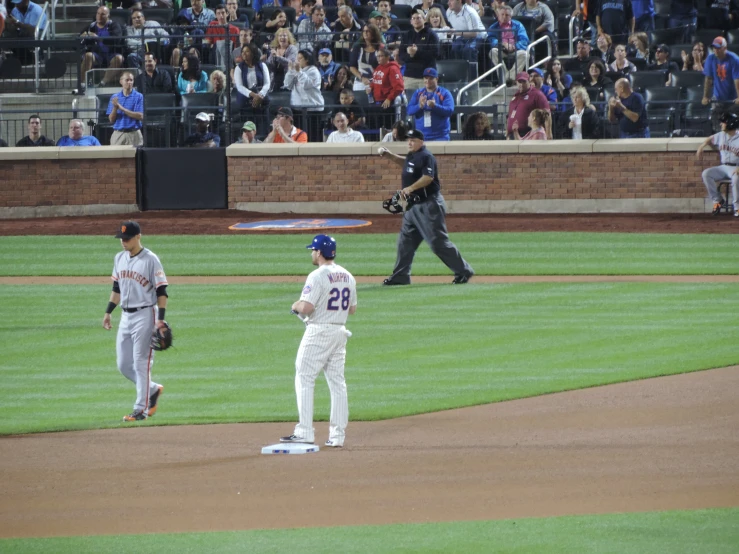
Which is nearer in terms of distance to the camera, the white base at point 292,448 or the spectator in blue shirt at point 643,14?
the white base at point 292,448

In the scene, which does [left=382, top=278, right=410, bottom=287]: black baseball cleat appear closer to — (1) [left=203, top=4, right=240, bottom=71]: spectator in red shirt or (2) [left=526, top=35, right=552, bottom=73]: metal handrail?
(1) [left=203, top=4, right=240, bottom=71]: spectator in red shirt

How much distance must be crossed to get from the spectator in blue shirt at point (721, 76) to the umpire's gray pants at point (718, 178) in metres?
1.69

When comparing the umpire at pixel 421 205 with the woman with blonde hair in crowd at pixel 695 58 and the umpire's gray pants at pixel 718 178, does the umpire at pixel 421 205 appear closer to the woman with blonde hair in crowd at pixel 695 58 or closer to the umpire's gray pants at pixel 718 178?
the umpire's gray pants at pixel 718 178

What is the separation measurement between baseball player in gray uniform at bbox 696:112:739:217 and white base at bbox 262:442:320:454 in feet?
48.6

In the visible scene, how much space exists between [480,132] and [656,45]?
4827mm

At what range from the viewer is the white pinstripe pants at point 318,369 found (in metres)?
9.40

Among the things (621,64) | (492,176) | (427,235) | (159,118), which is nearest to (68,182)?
(159,118)

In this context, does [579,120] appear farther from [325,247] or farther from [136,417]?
[325,247]

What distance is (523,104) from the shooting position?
24.5 meters

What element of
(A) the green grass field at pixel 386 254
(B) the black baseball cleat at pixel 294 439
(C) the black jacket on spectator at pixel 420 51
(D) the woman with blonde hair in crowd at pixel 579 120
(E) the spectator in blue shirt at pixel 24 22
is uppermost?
(E) the spectator in blue shirt at pixel 24 22

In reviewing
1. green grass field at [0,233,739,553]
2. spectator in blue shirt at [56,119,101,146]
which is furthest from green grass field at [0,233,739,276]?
spectator in blue shirt at [56,119,101,146]

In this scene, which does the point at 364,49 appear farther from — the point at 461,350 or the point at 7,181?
the point at 461,350

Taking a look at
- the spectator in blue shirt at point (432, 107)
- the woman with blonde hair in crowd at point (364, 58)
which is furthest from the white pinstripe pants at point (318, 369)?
the woman with blonde hair in crowd at point (364, 58)

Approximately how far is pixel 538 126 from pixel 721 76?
10.9ft
